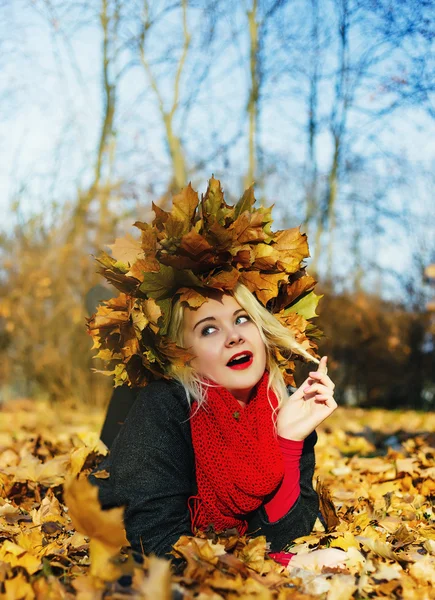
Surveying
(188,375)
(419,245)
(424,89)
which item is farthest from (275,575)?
(419,245)

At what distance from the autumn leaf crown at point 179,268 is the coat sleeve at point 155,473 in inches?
6.1

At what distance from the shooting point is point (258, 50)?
10.3 meters

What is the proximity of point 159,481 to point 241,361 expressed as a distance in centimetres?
55

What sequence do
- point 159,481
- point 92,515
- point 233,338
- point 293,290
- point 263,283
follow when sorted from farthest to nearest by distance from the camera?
point 293,290 → point 263,283 → point 233,338 → point 159,481 → point 92,515

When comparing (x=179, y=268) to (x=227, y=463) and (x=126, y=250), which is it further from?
(x=227, y=463)

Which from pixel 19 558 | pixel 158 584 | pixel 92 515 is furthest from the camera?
pixel 19 558

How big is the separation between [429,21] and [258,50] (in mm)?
5776

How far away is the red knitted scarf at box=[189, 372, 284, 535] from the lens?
7.23 ft

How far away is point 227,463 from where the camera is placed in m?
2.21

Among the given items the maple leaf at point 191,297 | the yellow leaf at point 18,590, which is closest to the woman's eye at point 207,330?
the maple leaf at point 191,297

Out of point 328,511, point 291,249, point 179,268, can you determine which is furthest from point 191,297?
point 328,511

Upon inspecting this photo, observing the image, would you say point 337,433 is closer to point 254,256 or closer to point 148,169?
point 254,256

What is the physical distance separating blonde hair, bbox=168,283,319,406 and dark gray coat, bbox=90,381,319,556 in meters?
0.05

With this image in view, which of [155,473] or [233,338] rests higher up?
[233,338]
